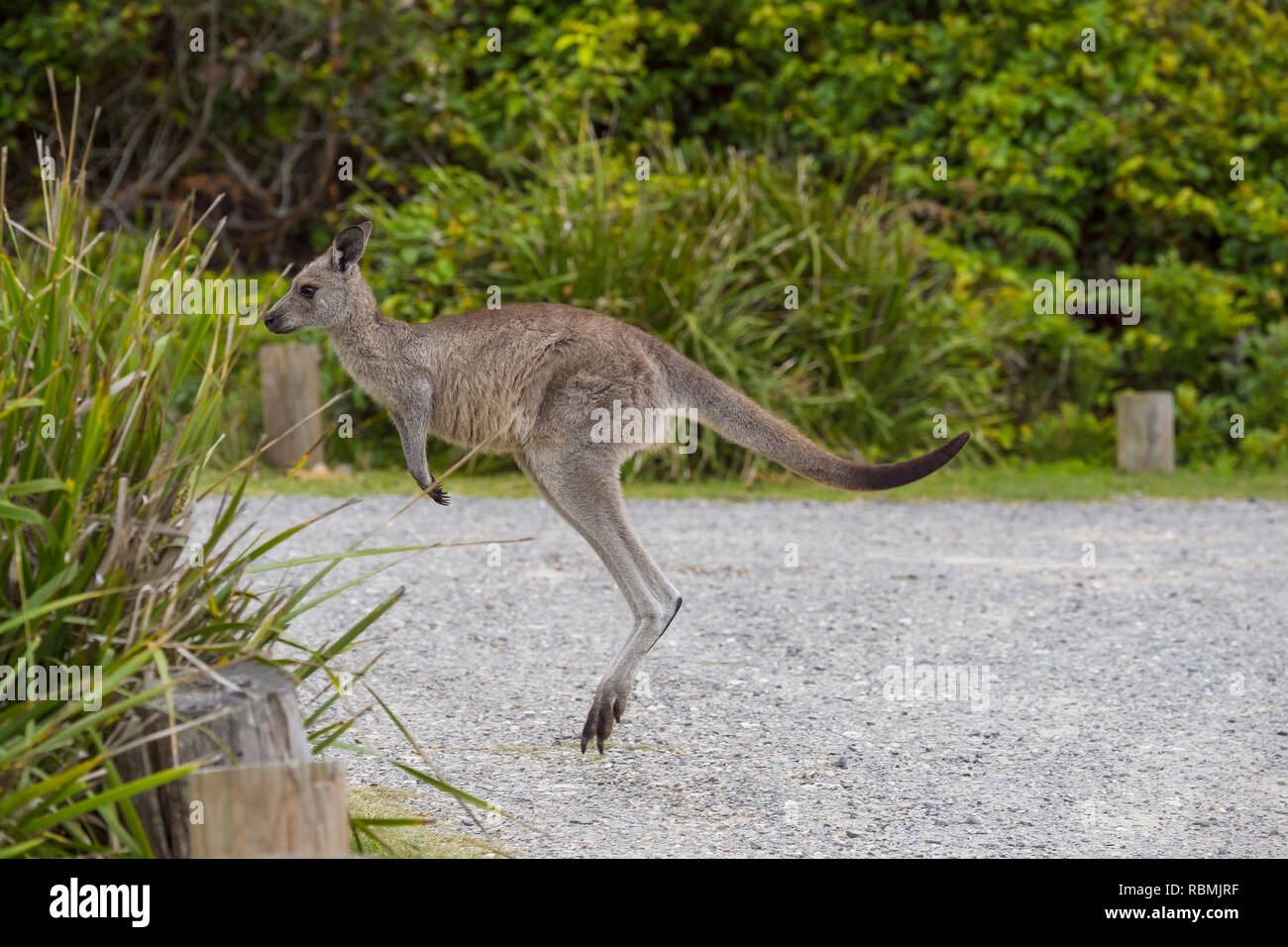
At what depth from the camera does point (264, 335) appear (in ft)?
36.1

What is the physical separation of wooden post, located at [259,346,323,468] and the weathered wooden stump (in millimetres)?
6626

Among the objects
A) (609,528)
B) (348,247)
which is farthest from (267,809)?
(348,247)

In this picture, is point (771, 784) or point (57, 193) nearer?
point (57, 193)

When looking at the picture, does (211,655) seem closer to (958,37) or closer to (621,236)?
(621,236)

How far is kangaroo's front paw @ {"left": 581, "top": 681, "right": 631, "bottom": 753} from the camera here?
4.71 m

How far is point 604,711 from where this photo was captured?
473 cm

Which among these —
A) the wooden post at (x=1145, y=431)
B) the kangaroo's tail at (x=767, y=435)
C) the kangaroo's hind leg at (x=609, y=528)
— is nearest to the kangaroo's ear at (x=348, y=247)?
the kangaroo's hind leg at (x=609, y=528)

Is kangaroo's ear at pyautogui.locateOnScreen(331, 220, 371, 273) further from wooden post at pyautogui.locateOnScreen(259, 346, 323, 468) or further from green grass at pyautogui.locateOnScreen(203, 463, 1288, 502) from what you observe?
wooden post at pyautogui.locateOnScreen(259, 346, 323, 468)

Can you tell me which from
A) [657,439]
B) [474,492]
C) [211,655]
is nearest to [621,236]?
[474,492]

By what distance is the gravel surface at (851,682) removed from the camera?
13.6 ft

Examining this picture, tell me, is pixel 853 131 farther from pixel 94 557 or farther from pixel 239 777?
pixel 239 777

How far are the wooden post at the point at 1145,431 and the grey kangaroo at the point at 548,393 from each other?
237 inches

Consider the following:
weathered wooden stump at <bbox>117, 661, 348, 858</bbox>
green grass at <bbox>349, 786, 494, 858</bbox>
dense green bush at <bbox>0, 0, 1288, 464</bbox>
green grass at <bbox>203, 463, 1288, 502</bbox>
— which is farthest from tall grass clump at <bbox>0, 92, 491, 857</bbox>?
dense green bush at <bbox>0, 0, 1288, 464</bbox>
